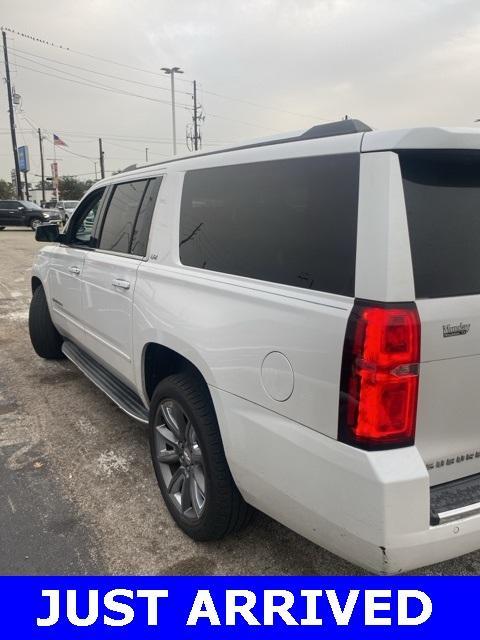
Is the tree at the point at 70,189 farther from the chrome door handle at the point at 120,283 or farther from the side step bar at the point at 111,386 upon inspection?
the chrome door handle at the point at 120,283

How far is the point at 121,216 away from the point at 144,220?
1.59 ft

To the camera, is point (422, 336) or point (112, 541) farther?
point (112, 541)

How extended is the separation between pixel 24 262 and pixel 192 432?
12993 mm

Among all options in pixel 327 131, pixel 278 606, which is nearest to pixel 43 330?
pixel 278 606

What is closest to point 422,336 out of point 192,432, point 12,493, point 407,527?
point 407,527

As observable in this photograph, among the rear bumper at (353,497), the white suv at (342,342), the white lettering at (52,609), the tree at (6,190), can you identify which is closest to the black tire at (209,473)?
the white suv at (342,342)

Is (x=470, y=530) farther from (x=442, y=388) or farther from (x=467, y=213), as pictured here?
(x=467, y=213)

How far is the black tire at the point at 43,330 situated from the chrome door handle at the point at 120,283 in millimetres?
2288

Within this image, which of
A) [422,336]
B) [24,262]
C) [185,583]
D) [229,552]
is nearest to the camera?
[422,336]

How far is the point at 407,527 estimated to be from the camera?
5.46 ft

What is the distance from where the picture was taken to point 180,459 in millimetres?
2744

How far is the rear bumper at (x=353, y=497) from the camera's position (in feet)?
5.41

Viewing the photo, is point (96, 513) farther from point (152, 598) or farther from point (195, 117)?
point (195, 117)

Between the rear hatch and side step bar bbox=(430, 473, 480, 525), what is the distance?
41 mm
